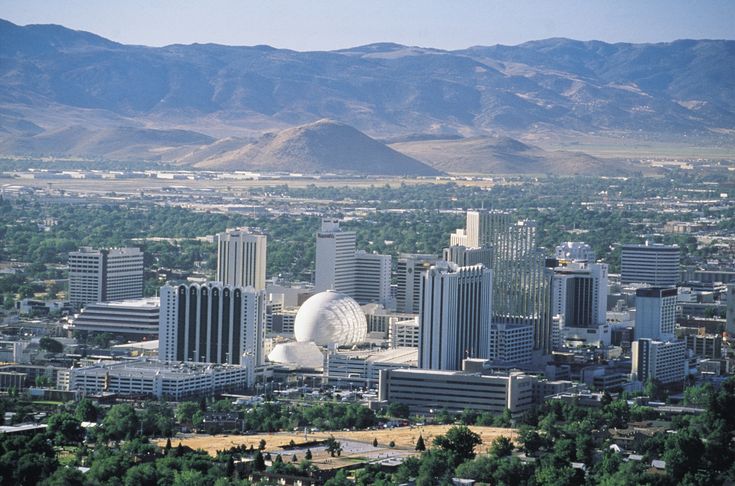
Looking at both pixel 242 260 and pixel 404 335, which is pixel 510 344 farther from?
pixel 242 260

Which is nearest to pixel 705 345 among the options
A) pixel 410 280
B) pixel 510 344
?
pixel 510 344

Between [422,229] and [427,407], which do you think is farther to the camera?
[422,229]

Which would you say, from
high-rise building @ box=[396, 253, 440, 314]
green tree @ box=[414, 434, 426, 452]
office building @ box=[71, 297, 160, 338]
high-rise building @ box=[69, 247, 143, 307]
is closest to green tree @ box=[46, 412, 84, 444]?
green tree @ box=[414, 434, 426, 452]

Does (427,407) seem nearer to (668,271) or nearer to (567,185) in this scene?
(668,271)

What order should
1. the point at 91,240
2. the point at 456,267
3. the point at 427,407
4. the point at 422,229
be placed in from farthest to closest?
the point at 422,229, the point at 91,240, the point at 456,267, the point at 427,407

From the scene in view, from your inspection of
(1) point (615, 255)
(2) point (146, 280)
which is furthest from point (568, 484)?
(1) point (615, 255)

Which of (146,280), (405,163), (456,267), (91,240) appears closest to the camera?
(456,267)

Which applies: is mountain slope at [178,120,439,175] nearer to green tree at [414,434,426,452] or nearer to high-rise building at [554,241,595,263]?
high-rise building at [554,241,595,263]
